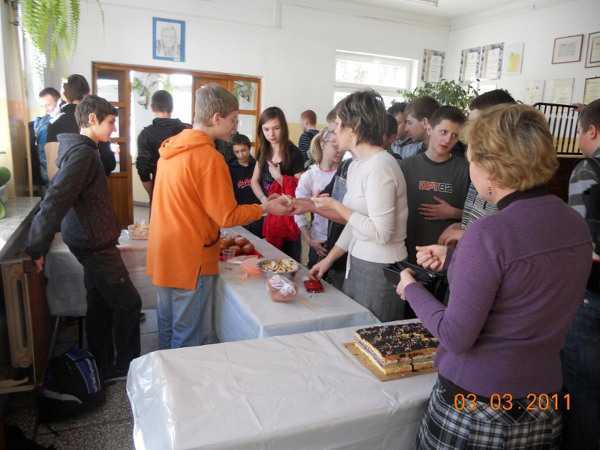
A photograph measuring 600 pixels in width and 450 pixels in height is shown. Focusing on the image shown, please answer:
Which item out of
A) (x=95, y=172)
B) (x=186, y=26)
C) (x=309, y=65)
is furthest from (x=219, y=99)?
(x=309, y=65)

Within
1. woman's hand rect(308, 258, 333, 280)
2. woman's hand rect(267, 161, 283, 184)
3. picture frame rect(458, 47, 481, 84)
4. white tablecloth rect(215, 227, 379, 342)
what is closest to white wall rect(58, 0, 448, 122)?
picture frame rect(458, 47, 481, 84)

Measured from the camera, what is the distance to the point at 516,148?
95cm

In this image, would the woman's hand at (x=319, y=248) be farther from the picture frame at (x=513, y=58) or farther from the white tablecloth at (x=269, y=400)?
the picture frame at (x=513, y=58)

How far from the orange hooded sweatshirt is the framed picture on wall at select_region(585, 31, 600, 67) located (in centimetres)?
→ 528

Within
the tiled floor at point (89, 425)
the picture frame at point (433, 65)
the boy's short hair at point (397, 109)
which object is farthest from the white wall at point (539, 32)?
the tiled floor at point (89, 425)

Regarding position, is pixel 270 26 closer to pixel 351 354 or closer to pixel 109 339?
pixel 109 339

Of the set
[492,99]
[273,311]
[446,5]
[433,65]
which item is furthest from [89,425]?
[433,65]

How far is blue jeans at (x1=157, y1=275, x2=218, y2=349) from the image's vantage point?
2109mm

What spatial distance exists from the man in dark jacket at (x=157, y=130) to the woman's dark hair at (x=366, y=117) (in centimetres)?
255

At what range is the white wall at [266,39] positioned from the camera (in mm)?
5684

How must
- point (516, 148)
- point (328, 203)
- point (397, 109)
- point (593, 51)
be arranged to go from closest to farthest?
1. point (516, 148)
2. point (328, 203)
3. point (397, 109)
4. point (593, 51)

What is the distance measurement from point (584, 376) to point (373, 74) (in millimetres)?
6438

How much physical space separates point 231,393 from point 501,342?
67 cm

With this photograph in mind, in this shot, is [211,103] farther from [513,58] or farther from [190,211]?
[513,58]
